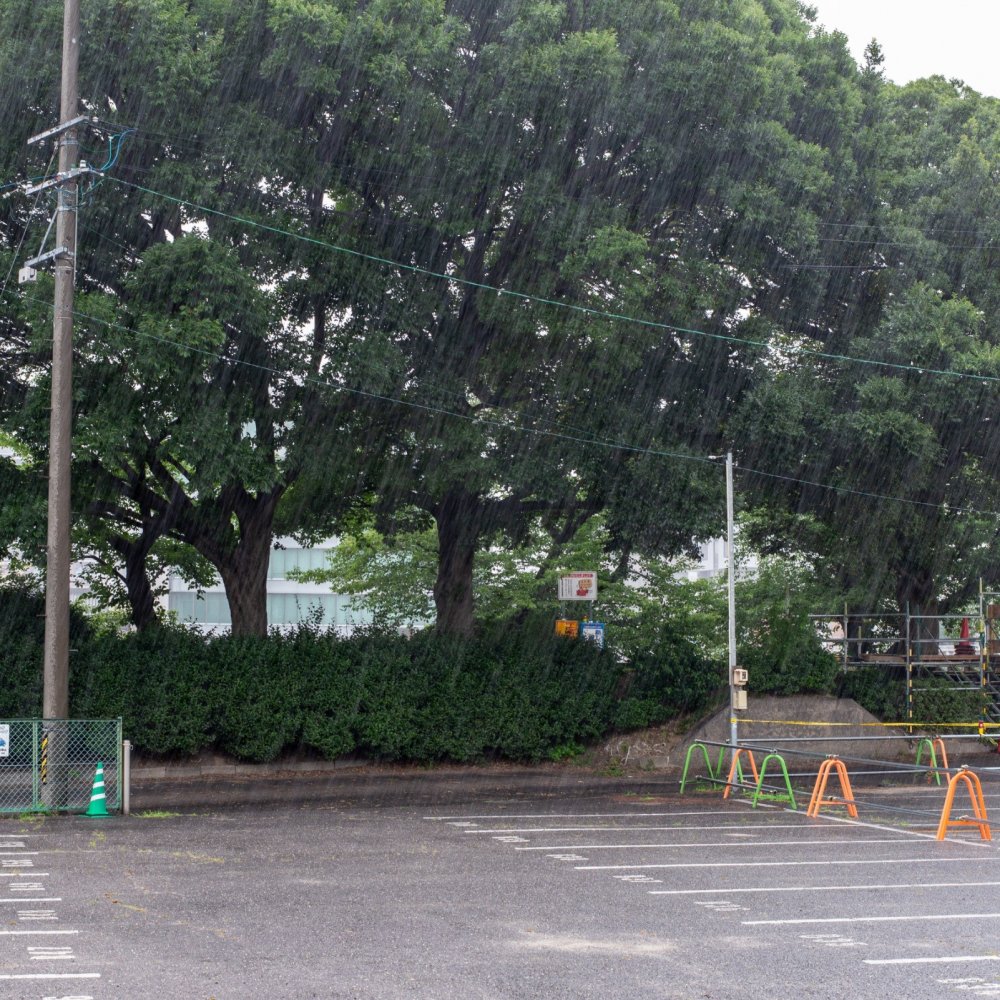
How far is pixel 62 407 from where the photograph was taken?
19.5 m

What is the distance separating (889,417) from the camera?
23.5 metres

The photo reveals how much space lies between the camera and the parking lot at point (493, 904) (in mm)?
8531

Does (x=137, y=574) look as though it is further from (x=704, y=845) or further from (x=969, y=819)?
(x=969, y=819)

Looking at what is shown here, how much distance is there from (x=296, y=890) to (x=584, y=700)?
50.5 ft

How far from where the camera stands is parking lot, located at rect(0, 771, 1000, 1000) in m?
8.53

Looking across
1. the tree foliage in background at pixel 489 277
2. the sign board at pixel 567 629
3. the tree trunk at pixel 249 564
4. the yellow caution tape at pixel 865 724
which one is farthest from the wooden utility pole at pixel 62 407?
the yellow caution tape at pixel 865 724

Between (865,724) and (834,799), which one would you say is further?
(865,724)

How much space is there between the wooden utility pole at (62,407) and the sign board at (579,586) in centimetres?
1153

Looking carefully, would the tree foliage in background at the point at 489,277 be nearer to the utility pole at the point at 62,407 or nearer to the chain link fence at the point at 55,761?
the utility pole at the point at 62,407

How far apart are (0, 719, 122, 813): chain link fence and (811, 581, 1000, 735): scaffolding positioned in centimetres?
1800

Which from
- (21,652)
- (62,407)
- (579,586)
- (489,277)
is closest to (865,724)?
(579,586)

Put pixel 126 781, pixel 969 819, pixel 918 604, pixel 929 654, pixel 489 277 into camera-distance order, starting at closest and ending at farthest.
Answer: pixel 969 819 < pixel 126 781 < pixel 489 277 < pixel 918 604 < pixel 929 654

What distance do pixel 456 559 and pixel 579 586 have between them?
270 centimetres

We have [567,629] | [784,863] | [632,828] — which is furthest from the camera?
[567,629]
